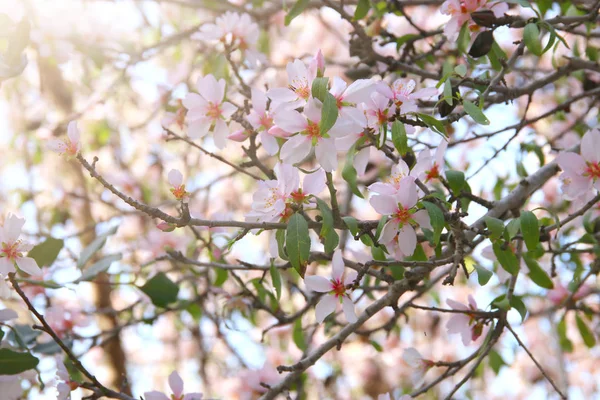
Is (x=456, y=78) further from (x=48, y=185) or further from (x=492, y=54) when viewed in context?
(x=48, y=185)

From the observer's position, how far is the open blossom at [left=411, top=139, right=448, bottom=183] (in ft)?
3.18

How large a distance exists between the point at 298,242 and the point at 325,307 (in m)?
0.17

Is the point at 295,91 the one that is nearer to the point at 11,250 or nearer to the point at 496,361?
the point at 11,250

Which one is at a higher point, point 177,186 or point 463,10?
point 463,10

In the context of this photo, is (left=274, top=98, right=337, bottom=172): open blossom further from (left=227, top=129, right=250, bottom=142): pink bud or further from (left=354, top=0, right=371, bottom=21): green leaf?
(left=354, top=0, right=371, bottom=21): green leaf

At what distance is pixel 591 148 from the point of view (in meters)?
0.99

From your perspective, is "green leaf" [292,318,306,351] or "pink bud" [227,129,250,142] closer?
"pink bud" [227,129,250,142]

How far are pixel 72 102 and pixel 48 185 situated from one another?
0.53 meters

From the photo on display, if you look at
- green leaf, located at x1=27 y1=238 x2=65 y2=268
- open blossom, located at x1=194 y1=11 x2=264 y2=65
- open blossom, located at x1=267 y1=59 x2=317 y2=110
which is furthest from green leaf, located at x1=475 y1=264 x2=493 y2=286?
green leaf, located at x1=27 y1=238 x2=65 y2=268

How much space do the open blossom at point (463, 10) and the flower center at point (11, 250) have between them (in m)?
0.84

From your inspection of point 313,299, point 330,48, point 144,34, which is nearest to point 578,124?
point 313,299

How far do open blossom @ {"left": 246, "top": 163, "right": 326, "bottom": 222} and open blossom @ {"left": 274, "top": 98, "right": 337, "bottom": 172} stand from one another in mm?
22

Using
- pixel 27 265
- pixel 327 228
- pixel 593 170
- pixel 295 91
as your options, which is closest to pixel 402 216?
pixel 327 228

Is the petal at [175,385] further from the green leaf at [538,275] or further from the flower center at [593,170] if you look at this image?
the flower center at [593,170]
